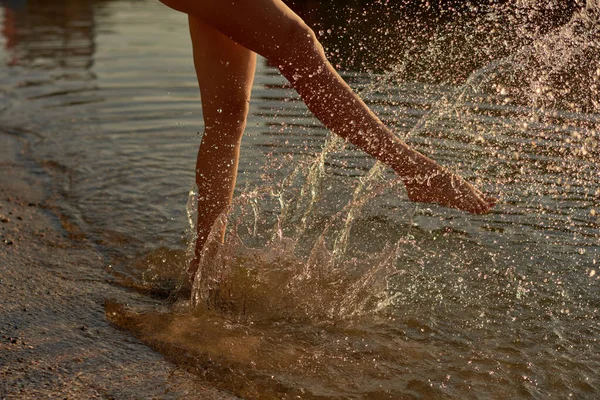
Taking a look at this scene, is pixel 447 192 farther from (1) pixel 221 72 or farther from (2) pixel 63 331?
(2) pixel 63 331

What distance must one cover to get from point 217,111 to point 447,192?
0.97 m

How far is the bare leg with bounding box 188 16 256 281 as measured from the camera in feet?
10.2

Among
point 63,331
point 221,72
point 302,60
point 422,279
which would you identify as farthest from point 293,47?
point 63,331

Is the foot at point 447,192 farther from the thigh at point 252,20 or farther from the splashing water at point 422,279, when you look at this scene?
the thigh at point 252,20

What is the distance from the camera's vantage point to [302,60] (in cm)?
284

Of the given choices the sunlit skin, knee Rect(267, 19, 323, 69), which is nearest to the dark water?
the sunlit skin

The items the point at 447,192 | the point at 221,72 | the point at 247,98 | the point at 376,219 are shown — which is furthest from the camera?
the point at 376,219

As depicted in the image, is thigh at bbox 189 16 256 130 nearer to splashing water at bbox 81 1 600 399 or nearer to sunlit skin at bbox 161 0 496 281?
sunlit skin at bbox 161 0 496 281

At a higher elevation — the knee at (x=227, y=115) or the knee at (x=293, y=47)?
the knee at (x=293, y=47)

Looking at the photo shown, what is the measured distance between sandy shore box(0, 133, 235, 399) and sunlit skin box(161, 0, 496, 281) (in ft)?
1.66

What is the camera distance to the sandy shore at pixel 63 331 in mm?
2428

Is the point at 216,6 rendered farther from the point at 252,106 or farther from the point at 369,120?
the point at 252,106

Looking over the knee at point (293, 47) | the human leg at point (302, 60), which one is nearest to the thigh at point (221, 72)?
the human leg at point (302, 60)

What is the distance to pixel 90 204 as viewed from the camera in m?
4.38
